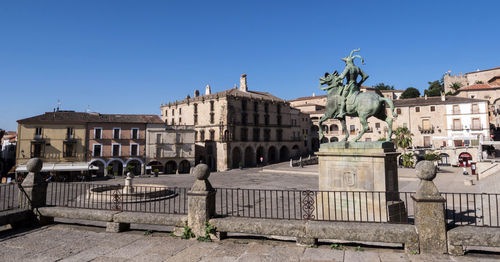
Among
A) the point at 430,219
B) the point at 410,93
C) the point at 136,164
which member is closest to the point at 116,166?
the point at 136,164

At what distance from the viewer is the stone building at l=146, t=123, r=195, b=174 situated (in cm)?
4228

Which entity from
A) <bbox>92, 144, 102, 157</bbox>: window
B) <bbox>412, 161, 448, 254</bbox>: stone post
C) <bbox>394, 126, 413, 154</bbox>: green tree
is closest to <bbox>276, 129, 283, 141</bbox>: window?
<bbox>394, 126, 413, 154</bbox>: green tree

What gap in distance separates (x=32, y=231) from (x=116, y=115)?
40494mm

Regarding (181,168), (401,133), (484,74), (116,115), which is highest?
(484,74)

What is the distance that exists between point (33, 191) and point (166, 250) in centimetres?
515

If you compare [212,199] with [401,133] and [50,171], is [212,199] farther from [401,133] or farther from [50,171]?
[401,133]

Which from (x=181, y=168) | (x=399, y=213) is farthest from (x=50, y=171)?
(x=399, y=213)

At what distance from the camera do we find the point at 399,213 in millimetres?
8562

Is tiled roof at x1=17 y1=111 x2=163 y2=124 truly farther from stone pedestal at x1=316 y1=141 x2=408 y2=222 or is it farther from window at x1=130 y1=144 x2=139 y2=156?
stone pedestal at x1=316 y1=141 x2=408 y2=222

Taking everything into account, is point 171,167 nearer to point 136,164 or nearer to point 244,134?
point 136,164

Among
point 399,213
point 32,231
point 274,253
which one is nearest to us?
point 274,253

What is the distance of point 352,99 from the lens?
9750mm

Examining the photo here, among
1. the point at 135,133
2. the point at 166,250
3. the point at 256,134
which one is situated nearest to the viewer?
the point at 166,250

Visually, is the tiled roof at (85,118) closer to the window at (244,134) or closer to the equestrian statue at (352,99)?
the window at (244,134)
